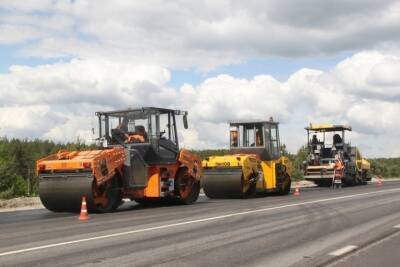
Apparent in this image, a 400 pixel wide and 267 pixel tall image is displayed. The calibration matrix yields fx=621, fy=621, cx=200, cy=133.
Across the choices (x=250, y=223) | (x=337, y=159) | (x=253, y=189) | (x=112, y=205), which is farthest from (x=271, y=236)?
(x=337, y=159)

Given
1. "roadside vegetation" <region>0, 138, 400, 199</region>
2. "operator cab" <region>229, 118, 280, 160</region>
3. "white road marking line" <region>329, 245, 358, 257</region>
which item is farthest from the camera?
"roadside vegetation" <region>0, 138, 400, 199</region>

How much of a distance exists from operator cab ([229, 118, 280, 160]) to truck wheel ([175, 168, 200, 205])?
4.58 m

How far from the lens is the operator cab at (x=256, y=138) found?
2330 cm

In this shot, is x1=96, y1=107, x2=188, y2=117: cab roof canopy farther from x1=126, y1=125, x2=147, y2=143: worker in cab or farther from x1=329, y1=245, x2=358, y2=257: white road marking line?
x1=329, y1=245, x2=358, y2=257: white road marking line

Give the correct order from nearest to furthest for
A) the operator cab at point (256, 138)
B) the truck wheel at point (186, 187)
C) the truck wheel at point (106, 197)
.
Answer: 1. the truck wheel at point (106, 197)
2. the truck wheel at point (186, 187)
3. the operator cab at point (256, 138)

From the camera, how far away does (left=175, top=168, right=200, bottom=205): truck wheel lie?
18578mm

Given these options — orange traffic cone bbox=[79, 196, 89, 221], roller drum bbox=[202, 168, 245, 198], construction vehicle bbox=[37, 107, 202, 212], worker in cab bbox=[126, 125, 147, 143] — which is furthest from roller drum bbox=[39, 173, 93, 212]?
roller drum bbox=[202, 168, 245, 198]

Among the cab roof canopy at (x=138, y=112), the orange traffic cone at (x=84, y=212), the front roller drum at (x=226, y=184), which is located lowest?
the orange traffic cone at (x=84, y=212)

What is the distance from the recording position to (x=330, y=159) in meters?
32.7

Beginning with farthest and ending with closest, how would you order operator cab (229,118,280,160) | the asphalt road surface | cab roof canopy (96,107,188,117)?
operator cab (229,118,280,160) → cab roof canopy (96,107,188,117) → the asphalt road surface

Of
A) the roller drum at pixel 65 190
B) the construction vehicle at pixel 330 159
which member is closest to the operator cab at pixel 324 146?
the construction vehicle at pixel 330 159

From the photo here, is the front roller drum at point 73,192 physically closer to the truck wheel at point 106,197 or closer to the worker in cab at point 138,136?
the truck wheel at point 106,197

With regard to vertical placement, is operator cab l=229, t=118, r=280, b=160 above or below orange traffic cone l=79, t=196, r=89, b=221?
above

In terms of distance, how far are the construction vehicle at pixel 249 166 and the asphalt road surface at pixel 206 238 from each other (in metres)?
5.08
